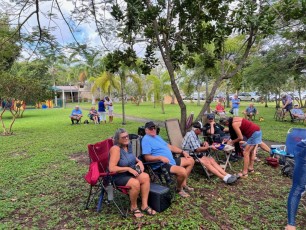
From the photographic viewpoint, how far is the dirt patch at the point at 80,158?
20.3 feet

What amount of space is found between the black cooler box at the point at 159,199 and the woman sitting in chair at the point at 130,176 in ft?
0.21

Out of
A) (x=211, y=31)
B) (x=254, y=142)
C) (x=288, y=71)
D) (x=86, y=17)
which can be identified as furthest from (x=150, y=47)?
(x=288, y=71)

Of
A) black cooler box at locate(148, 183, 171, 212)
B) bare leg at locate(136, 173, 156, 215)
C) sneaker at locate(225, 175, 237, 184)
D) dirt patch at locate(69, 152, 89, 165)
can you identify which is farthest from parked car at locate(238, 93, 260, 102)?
bare leg at locate(136, 173, 156, 215)

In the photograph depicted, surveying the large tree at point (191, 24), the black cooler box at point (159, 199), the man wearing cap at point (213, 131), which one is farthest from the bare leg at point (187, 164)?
the large tree at point (191, 24)

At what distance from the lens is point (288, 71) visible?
12852 millimetres

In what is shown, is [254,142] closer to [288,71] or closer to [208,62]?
[208,62]

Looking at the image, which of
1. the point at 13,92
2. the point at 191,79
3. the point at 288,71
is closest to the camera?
the point at 13,92

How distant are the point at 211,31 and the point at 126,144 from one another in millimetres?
3851

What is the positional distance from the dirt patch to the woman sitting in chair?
8.74 ft

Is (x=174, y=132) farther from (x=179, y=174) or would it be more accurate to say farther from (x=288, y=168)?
(x=288, y=168)

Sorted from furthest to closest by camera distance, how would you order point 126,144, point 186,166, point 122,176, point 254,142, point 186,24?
point 186,24, point 254,142, point 186,166, point 126,144, point 122,176

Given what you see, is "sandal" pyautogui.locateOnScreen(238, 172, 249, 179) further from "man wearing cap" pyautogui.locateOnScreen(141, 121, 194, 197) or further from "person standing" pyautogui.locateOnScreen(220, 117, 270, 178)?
"man wearing cap" pyautogui.locateOnScreen(141, 121, 194, 197)

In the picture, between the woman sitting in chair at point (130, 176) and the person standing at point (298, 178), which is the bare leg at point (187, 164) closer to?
the woman sitting in chair at point (130, 176)

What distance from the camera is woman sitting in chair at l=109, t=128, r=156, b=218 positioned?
134 inches
